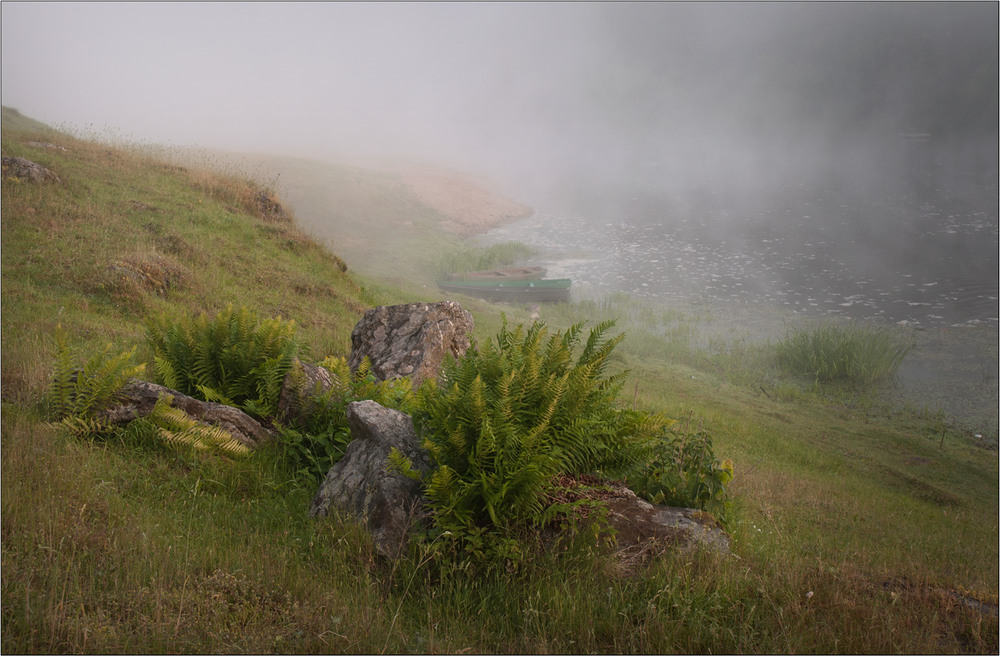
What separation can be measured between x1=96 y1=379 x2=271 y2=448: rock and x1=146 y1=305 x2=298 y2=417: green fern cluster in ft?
1.40

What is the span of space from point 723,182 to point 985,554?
223 ft

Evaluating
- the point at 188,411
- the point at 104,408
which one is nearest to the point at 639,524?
the point at 188,411

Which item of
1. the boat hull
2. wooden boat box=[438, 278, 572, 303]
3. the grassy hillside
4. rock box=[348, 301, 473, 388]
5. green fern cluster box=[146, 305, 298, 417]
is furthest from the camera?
the boat hull

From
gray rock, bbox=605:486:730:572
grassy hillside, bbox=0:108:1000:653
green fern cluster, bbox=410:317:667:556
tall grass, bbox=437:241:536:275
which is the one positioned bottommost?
grassy hillside, bbox=0:108:1000:653

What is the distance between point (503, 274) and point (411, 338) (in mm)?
20152

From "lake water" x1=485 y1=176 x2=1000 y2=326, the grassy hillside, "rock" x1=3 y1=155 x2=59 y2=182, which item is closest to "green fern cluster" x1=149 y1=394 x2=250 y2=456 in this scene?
the grassy hillside

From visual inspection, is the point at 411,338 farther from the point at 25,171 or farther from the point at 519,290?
the point at 519,290

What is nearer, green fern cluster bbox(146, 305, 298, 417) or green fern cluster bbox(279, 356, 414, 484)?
green fern cluster bbox(279, 356, 414, 484)

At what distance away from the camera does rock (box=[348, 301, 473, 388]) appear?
9.47 m

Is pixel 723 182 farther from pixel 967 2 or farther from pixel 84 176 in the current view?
pixel 967 2

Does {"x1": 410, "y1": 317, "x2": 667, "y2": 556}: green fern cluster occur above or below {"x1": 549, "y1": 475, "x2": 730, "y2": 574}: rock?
above

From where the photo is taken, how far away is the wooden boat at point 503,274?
96.0 ft

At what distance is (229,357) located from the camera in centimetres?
650

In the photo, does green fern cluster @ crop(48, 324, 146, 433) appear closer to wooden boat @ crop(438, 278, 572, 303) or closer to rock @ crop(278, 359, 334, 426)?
rock @ crop(278, 359, 334, 426)
